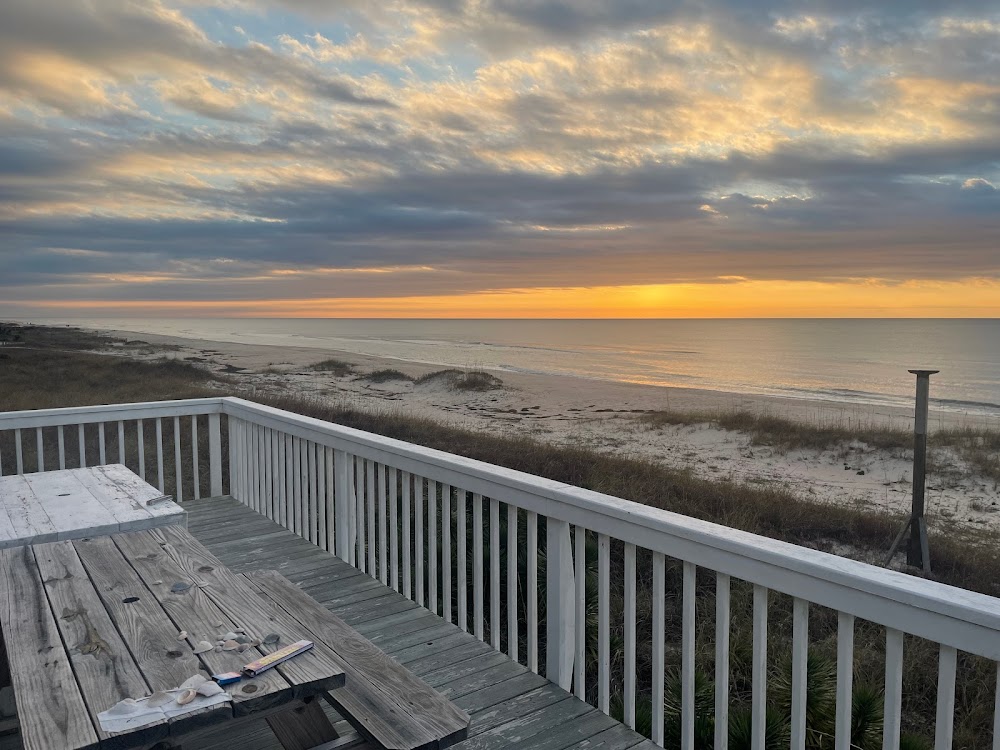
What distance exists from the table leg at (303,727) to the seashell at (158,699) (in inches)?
20.1

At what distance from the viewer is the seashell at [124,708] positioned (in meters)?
1.39

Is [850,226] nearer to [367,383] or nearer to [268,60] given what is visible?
[367,383]

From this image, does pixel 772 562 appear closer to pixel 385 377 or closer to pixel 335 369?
pixel 385 377

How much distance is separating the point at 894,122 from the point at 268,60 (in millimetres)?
11140

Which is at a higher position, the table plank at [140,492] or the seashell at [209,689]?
the seashell at [209,689]

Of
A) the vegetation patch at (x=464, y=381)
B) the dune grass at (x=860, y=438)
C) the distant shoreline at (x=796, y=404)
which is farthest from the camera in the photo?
the vegetation patch at (x=464, y=381)

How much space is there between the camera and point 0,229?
843 inches

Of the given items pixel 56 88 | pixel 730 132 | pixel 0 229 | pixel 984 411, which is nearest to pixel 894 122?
pixel 730 132

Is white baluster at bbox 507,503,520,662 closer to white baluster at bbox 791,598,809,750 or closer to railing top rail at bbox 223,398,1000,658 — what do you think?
railing top rail at bbox 223,398,1000,658

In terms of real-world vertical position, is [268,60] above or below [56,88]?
above

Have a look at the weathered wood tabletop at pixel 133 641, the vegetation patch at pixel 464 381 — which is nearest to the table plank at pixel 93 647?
the weathered wood tabletop at pixel 133 641

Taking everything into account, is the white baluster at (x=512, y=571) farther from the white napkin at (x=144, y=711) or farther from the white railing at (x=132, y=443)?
the white railing at (x=132, y=443)

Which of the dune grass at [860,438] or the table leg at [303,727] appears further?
the dune grass at [860,438]

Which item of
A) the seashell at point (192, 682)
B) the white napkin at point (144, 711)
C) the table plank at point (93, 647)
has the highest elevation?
the seashell at point (192, 682)
